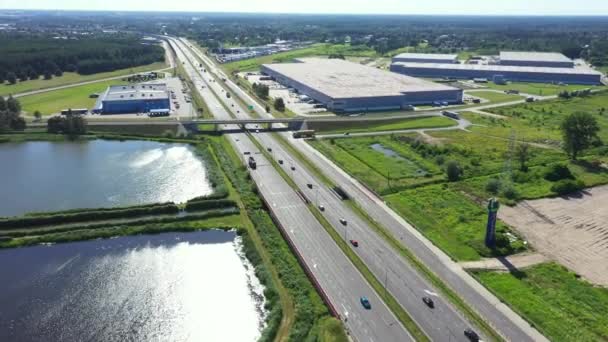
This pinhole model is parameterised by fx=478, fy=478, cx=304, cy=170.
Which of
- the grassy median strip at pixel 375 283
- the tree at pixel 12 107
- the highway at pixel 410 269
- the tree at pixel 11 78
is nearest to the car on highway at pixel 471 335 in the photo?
the highway at pixel 410 269

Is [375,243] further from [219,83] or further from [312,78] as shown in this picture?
[219,83]

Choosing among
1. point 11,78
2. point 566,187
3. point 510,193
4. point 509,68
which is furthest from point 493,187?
point 11,78

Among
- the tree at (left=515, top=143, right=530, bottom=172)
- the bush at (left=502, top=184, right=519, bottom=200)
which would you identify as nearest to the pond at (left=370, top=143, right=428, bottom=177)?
the bush at (left=502, top=184, right=519, bottom=200)

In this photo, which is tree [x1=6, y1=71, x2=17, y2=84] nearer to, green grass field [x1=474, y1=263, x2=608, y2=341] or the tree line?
the tree line

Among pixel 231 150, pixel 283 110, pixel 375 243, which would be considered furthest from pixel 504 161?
pixel 283 110

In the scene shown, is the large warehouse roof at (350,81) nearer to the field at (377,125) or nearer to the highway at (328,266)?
the field at (377,125)

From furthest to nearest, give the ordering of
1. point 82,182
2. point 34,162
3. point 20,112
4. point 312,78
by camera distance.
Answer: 1. point 312,78
2. point 20,112
3. point 34,162
4. point 82,182

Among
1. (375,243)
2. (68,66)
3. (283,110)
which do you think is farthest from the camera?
(68,66)
